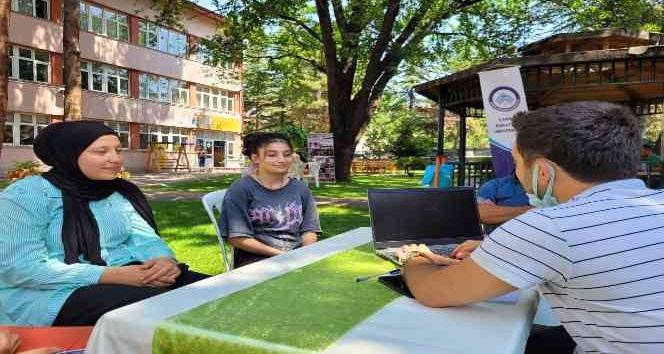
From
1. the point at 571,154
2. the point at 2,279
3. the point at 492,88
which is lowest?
the point at 2,279

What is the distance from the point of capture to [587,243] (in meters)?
1.28

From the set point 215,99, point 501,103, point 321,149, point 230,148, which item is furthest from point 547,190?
point 230,148

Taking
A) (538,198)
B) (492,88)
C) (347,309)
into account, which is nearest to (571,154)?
(538,198)

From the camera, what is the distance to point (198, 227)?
304 inches

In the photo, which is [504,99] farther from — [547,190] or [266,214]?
[547,190]

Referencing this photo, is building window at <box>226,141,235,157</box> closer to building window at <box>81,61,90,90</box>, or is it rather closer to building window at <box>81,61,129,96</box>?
building window at <box>81,61,129,96</box>

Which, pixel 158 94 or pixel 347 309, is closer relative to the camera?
pixel 347 309

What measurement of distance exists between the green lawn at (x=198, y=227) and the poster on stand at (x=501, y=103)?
252 centimetres

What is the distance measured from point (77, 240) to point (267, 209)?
122 cm

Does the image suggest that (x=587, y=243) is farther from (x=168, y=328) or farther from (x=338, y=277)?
(x=168, y=328)

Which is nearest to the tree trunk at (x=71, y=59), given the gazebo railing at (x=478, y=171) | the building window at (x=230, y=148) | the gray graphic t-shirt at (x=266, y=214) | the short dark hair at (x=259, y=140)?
the gazebo railing at (x=478, y=171)

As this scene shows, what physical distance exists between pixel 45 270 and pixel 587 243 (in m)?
2.14

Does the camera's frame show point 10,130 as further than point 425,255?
Yes

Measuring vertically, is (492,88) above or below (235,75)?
below
